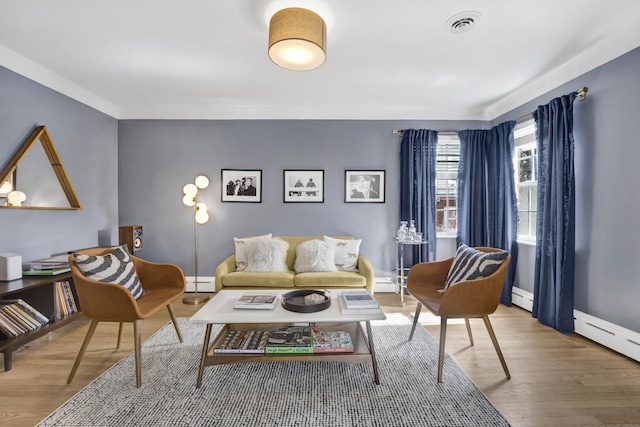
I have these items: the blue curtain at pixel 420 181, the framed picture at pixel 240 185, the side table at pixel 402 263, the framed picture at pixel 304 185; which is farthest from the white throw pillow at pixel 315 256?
the blue curtain at pixel 420 181

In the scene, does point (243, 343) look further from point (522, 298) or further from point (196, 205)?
point (522, 298)

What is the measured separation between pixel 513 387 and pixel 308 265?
2.17 meters

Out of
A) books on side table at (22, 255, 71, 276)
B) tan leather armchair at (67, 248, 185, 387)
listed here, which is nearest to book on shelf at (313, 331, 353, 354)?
tan leather armchair at (67, 248, 185, 387)

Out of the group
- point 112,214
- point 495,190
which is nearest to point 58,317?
point 112,214

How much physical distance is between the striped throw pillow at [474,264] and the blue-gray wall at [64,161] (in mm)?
3880

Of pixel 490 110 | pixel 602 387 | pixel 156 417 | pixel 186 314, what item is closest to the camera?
pixel 156 417

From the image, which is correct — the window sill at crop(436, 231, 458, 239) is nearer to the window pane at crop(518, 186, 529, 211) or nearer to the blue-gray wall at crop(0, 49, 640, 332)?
the blue-gray wall at crop(0, 49, 640, 332)

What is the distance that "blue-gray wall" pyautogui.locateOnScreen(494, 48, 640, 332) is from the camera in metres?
2.42

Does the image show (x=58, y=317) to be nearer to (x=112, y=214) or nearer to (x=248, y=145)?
(x=112, y=214)

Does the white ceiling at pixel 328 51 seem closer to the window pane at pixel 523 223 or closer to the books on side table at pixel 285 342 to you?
the window pane at pixel 523 223

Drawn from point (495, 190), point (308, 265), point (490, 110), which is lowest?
point (308, 265)

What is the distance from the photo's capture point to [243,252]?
374 centimetres

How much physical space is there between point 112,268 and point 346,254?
2373 millimetres

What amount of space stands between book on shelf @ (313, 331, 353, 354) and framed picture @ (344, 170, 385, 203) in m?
2.28
